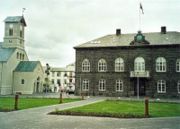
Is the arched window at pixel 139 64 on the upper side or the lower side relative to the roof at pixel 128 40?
lower

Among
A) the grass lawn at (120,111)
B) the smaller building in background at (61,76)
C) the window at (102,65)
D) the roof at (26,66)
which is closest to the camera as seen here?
the grass lawn at (120,111)

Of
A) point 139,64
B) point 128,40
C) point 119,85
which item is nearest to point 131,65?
point 139,64

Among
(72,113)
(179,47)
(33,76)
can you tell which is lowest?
(72,113)

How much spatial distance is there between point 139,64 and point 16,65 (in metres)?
27.2

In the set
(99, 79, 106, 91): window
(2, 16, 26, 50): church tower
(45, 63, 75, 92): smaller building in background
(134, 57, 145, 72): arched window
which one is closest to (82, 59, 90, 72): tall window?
(99, 79, 106, 91): window

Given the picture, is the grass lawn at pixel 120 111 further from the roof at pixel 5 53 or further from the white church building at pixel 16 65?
the roof at pixel 5 53

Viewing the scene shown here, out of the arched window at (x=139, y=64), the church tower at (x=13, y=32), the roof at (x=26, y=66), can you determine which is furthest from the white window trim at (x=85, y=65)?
the church tower at (x=13, y=32)

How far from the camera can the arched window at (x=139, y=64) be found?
160 ft

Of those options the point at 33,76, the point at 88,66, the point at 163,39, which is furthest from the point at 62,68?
the point at 163,39

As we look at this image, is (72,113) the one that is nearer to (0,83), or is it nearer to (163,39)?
(163,39)

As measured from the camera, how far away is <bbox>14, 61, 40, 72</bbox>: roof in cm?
6059

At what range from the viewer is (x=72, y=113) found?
18703 mm

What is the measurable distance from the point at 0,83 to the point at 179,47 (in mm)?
34049

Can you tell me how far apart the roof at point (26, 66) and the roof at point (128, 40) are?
13.9 metres
